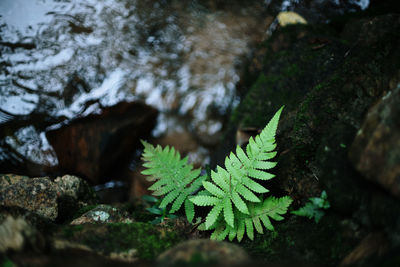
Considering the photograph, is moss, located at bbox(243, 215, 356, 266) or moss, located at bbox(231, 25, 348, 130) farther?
moss, located at bbox(231, 25, 348, 130)

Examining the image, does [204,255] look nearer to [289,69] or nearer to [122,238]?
[122,238]

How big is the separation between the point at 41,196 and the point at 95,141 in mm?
2186

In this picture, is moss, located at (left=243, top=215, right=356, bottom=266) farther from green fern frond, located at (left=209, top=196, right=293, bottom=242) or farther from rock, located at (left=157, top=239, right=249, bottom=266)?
rock, located at (left=157, top=239, right=249, bottom=266)

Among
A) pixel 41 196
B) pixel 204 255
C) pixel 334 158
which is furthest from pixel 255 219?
pixel 41 196

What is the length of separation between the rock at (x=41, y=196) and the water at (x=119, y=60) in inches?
79.6

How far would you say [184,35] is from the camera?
6.70m

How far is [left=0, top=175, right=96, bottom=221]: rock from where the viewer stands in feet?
10.4

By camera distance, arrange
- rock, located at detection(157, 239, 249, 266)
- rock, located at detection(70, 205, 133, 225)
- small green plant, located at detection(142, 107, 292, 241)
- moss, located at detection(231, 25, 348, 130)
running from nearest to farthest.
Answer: rock, located at detection(157, 239, 249, 266) → small green plant, located at detection(142, 107, 292, 241) → rock, located at detection(70, 205, 133, 225) → moss, located at detection(231, 25, 348, 130)

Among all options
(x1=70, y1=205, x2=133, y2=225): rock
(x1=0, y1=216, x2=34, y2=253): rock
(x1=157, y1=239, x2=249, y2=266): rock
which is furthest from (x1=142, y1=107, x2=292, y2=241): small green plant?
(x1=0, y1=216, x2=34, y2=253): rock

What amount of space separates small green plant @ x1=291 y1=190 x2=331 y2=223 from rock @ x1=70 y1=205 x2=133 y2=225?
2.05 metres

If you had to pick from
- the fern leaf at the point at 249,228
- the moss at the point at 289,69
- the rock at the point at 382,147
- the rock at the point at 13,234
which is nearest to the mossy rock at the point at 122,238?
the rock at the point at 13,234

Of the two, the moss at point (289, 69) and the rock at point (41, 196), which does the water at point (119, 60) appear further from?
the rock at point (41, 196)

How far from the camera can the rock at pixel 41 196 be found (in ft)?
10.4

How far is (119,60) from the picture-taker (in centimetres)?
609
